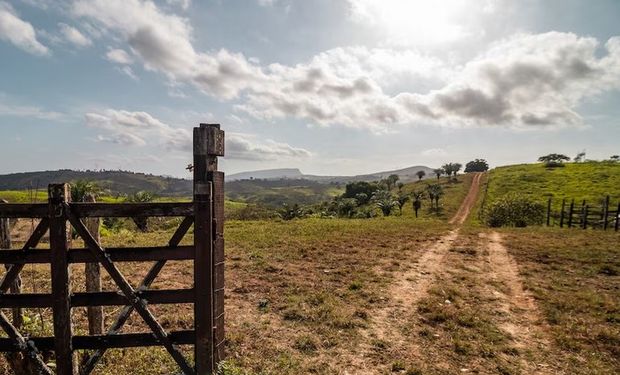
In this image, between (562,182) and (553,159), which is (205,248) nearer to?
(562,182)

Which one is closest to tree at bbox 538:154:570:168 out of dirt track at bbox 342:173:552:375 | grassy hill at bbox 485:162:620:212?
grassy hill at bbox 485:162:620:212

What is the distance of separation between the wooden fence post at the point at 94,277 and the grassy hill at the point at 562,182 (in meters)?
80.9

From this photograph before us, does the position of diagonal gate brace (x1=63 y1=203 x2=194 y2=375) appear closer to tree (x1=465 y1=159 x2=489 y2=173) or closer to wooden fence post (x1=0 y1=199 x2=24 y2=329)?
wooden fence post (x1=0 y1=199 x2=24 y2=329)

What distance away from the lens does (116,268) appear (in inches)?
227

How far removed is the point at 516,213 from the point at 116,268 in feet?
161

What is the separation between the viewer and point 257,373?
7.41 m

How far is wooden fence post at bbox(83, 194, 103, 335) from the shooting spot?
694 centimetres

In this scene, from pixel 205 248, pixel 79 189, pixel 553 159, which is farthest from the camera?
pixel 553 159

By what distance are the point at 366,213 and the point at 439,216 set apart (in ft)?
49.3

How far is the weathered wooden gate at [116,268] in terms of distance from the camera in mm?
5781

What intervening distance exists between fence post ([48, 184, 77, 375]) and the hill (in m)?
82.9

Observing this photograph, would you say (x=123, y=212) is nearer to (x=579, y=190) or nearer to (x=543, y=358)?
(x=543, y=358)

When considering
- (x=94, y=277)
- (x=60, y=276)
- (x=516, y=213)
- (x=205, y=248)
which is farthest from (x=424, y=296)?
(x=516, y=213)

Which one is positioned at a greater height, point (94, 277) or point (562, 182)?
point (562, 182)
